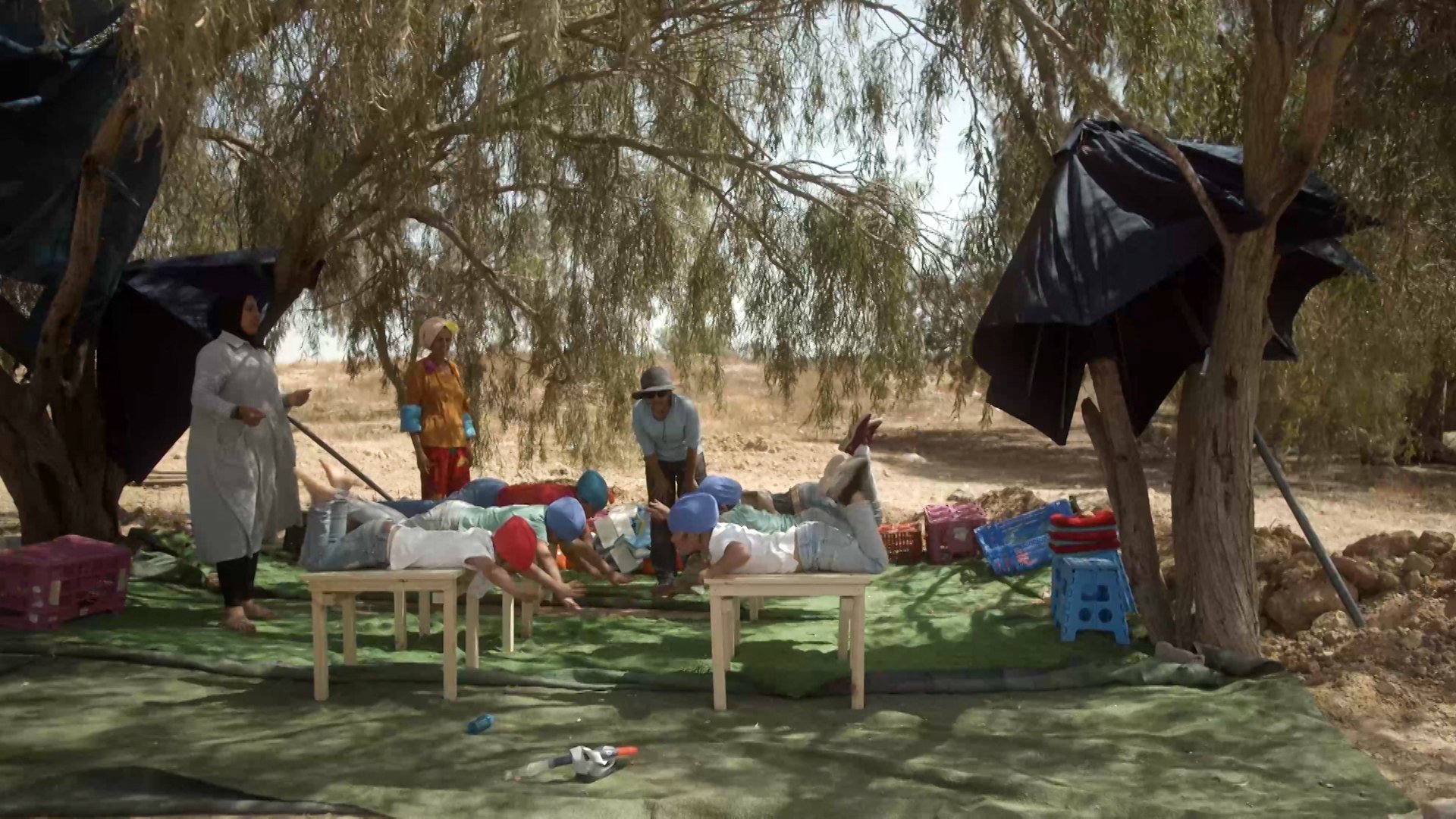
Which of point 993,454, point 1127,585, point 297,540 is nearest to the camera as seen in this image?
point 1127,585

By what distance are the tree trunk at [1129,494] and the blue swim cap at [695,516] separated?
1660 mm

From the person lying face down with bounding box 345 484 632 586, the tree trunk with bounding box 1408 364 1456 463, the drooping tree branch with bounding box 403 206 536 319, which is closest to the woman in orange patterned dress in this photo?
the drooping tree branch with bounding box 403 206 536 319

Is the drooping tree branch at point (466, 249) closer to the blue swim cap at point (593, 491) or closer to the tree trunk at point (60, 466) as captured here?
the tree trunk at point (60, 466)

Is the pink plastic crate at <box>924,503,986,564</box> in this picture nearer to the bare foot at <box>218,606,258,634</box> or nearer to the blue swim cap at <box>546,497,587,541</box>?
the blue swim cap at <box>546,497,587,541</box>

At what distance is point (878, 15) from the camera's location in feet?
18.9

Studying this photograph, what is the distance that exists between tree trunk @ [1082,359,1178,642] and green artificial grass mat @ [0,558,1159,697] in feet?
0.67

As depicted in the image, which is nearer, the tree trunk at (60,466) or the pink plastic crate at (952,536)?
the tree trunk at (60,466)

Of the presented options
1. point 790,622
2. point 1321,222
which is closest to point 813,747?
point 790,622

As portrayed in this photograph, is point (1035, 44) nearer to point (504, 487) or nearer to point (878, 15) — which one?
point (878, 15)

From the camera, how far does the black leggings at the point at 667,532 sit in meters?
6.25

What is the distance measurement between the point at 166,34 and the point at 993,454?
516 inches

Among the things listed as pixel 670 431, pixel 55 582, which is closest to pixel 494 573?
pixel 55 582

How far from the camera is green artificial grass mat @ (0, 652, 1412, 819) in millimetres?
3043

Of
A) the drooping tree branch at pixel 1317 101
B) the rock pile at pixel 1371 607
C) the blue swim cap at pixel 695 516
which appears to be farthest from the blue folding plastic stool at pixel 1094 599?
the blue swim cap at pixel 695 516
